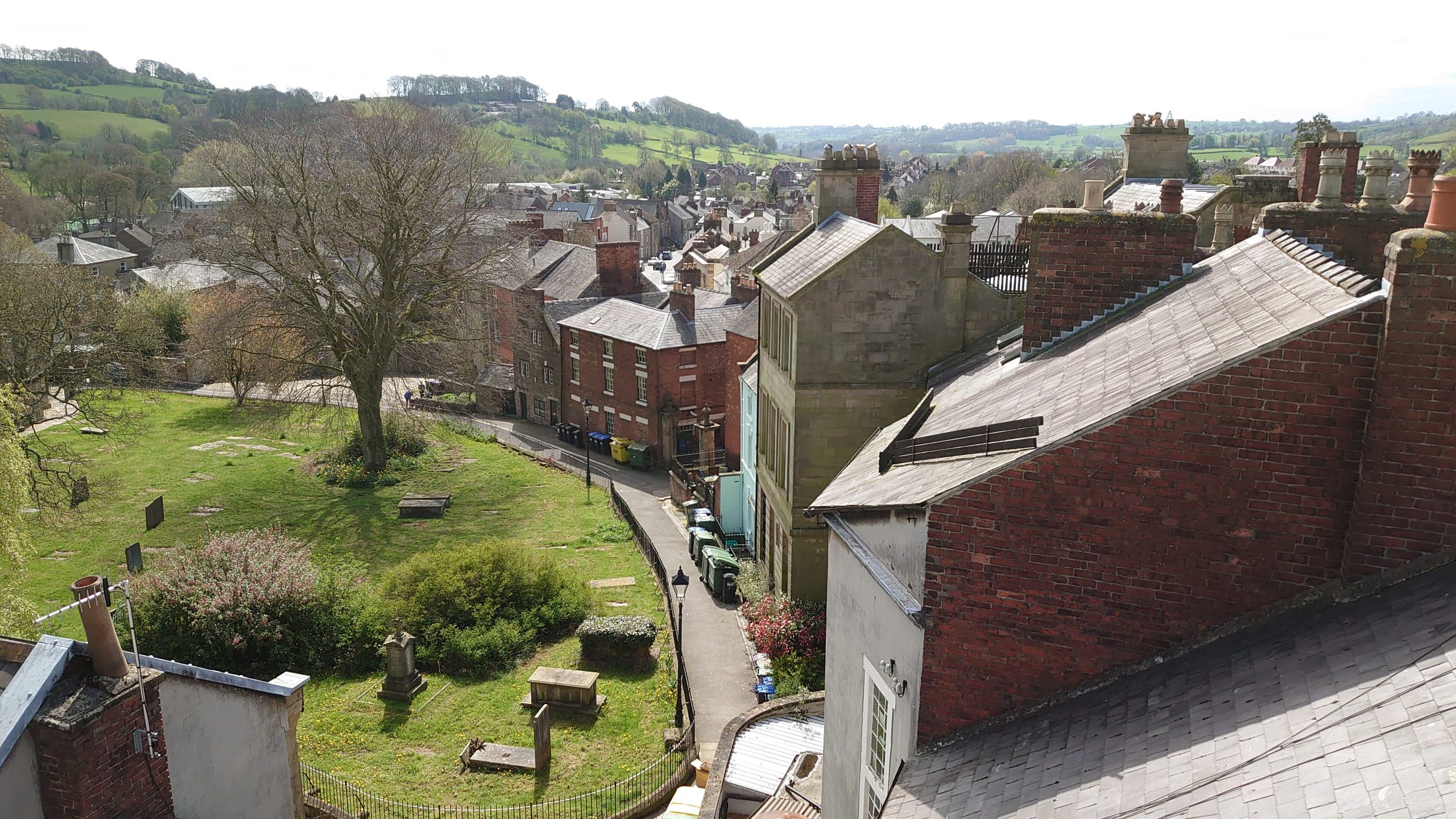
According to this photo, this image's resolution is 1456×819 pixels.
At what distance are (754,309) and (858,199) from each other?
1745 centimetres

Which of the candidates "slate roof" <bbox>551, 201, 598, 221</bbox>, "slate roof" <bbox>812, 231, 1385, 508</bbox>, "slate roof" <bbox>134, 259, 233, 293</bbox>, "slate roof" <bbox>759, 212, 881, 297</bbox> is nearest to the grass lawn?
"slate roof" <bbox>759, 212, 881, 297</bbox>

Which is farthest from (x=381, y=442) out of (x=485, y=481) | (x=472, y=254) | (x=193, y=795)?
(x=193, y=795)

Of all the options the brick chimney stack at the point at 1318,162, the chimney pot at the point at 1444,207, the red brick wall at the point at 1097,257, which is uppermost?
the brick chimney stack at the point at 1318,162

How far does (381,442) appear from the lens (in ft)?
132

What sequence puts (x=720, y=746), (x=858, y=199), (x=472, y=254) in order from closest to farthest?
(x=720, y=746)
(x=858, y=199)
(x=472, y=254)

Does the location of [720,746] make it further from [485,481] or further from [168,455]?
[168,455]

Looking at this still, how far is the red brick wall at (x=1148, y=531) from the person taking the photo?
24.3ft

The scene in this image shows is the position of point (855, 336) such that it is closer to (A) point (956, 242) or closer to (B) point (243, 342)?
(A) point (956, 242)

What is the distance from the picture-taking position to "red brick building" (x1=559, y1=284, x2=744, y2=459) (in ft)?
145

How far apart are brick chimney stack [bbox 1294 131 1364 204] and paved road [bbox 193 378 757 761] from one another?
47.3 ft

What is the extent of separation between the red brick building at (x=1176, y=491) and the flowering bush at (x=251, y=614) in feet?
55.2

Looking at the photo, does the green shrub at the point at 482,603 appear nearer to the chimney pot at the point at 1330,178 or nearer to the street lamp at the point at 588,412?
the street lamp at the point at 588,412

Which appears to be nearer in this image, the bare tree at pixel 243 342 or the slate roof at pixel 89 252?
the bare tree at pixel 243 342

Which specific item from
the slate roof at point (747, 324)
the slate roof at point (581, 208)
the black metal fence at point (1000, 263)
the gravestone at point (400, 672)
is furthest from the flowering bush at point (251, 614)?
the slate roof at point (581, 208)
